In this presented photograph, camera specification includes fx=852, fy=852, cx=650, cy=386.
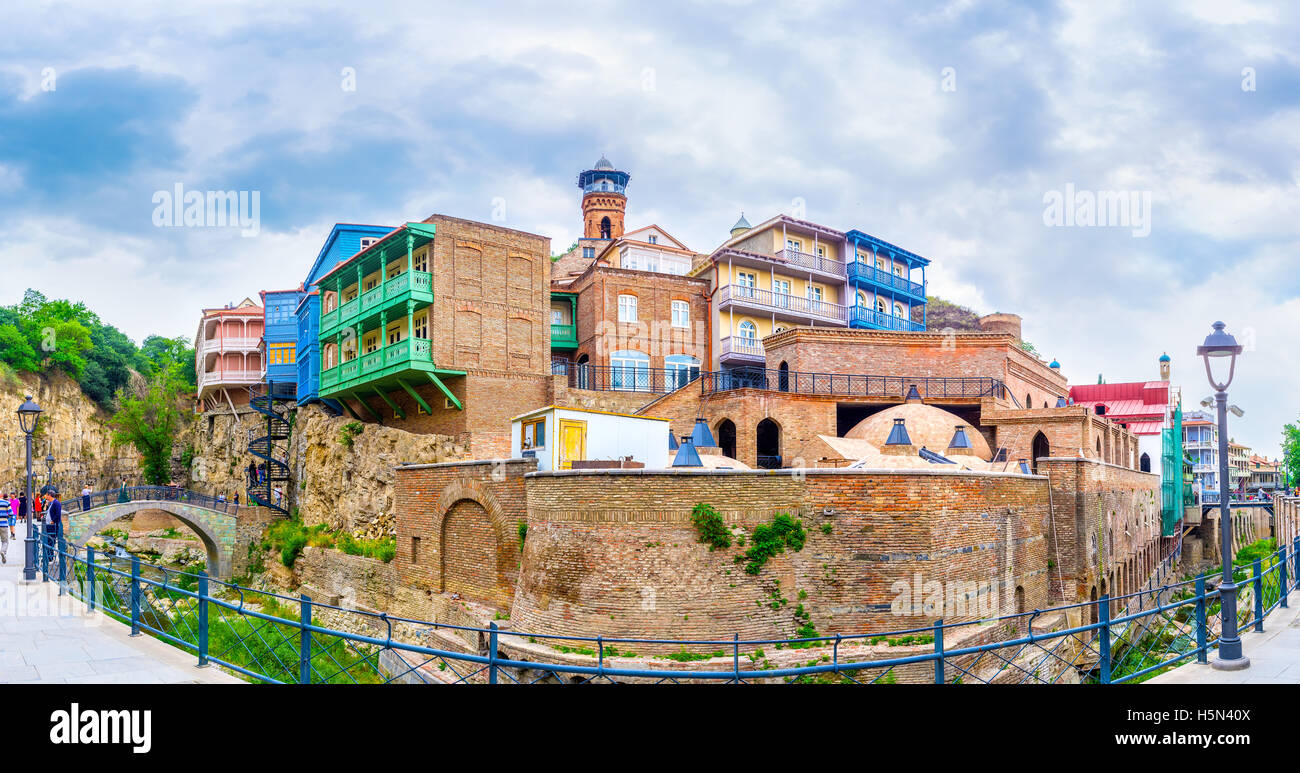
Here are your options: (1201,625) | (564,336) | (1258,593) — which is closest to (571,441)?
(1258,593)

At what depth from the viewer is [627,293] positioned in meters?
36.5

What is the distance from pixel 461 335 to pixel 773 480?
15.3 m

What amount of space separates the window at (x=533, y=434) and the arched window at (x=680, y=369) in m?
13.9

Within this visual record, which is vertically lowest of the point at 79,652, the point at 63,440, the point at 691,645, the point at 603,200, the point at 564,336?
the point at 691,645

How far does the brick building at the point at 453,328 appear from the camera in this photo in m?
29.1

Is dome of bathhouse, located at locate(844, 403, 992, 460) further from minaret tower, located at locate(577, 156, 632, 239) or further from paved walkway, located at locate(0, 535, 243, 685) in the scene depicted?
minaret tower, located at locate(577, 156, 632, 239)

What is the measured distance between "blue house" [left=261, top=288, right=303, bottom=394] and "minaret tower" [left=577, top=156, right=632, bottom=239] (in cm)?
2420

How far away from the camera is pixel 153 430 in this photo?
47156 millimetres

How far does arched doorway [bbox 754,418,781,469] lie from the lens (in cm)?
3047

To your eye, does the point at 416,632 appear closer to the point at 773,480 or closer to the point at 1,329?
the point at 773,480

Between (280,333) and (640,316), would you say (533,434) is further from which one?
(280,333)

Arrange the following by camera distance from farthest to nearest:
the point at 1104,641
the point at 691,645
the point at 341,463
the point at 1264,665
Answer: the point at 341,463
the point at 691,645
the point at 1264,665
the point at 1104,641

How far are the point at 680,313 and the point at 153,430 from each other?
30.8 meters

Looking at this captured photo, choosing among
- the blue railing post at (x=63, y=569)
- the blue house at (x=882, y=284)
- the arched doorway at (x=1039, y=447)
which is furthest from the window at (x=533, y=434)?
the blue house at (x=882, y=284)
